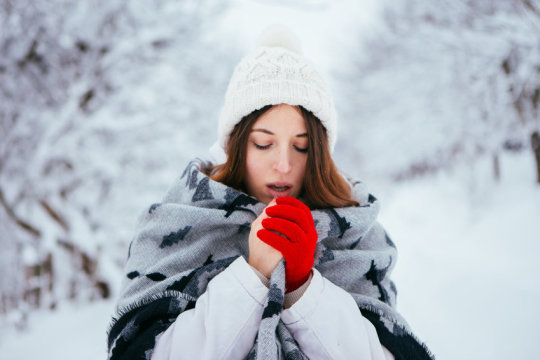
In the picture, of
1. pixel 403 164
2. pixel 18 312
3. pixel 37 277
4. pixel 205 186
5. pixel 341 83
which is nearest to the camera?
pixel 205 186

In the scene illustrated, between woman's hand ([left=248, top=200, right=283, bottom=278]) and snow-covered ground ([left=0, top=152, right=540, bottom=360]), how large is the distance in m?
2.83

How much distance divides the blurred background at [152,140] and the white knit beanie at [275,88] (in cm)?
293

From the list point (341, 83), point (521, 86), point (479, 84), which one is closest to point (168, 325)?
point (521, 86)

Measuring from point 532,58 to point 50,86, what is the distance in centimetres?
670

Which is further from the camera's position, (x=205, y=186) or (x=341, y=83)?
(x=341, y=83)

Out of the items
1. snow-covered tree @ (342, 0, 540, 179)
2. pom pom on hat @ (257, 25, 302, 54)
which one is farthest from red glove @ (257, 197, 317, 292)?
snow-covered tree @ (342, 0, 540, 179)

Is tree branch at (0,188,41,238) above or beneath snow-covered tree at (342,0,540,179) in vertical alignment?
beneath

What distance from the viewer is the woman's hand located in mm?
941

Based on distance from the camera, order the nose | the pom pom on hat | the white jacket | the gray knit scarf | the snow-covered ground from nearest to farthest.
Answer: the white jacket → the gray knit scarf → the nose → the pom pom on hat → the snow-covered ground

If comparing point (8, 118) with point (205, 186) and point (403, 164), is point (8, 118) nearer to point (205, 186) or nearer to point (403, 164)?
point (205, 186)

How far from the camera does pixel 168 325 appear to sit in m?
1.02

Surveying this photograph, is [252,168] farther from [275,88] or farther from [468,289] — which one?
[468,289]

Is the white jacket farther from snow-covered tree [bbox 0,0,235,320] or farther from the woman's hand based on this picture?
snow-covered tree [bbox 0,0,235,320]

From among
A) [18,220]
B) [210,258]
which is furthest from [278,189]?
[18,220]
